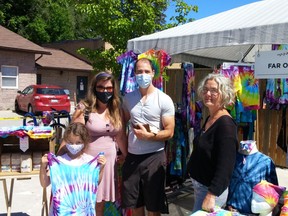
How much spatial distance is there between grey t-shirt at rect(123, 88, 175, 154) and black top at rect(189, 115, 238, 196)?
60cm

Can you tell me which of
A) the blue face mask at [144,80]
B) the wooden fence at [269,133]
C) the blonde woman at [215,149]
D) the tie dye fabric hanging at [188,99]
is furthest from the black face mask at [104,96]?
the wooden fence at [269,133]

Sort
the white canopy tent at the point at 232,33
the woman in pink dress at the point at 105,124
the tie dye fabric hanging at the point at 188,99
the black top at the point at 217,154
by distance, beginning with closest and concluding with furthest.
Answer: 1. the black top at the point at 217,154
2. the woman in pink dress at the point at 105,124
3. the white canopy tent at the point at 232,33
4. the tie dye fabric hanging at the point at 188,99

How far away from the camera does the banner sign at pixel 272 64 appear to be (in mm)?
3297

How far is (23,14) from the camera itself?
30.3m

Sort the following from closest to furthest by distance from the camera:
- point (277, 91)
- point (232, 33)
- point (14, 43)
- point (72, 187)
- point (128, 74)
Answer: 1. point (72, 187)
2. point (232, 33)
3. point (128, 74)
4. point (277, 91)
5. point (14, 43)

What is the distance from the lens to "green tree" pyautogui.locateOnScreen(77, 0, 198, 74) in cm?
1106

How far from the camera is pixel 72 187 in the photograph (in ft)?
9.89

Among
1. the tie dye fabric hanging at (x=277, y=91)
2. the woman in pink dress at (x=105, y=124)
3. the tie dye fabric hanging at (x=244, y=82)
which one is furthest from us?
the tie dye fabric hanging at (x=277, y=91)

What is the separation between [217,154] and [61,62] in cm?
2307

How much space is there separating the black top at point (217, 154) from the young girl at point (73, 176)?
954mm

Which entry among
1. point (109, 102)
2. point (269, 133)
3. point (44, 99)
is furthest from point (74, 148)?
point (44, 99)

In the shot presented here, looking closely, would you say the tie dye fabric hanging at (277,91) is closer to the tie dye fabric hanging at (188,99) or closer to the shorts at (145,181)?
the tie dye fabric hanging at (188,99)

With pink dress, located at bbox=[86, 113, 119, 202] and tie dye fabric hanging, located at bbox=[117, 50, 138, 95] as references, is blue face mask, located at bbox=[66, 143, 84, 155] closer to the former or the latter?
pink dress, located at bbox=[86, 113, 119, 202]

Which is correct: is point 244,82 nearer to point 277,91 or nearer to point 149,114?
point 149,114
